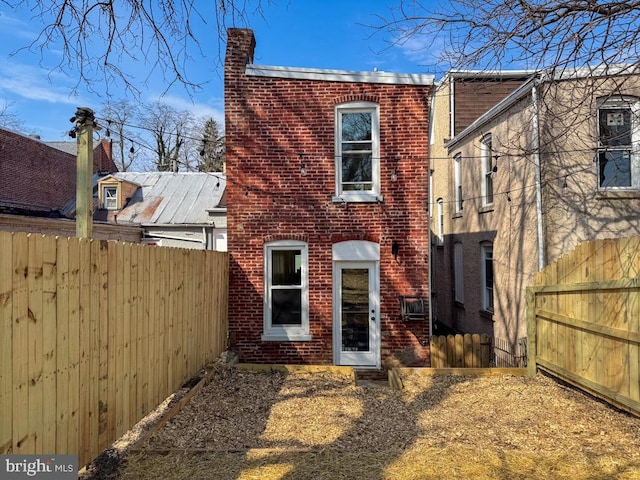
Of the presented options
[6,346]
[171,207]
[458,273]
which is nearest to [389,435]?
[6,346]

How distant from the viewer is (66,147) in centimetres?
2870

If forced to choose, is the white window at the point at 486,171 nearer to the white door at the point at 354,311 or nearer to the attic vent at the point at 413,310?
the attic vent at the point at 413,310

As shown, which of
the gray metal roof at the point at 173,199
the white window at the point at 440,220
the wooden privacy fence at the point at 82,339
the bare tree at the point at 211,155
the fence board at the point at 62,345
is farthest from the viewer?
the bare tree at the point at 211,155

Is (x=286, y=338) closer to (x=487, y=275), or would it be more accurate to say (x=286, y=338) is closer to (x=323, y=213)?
(x=323, y=213)

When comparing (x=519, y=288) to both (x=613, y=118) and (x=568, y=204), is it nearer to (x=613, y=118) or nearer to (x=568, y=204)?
(x=568, y=204)

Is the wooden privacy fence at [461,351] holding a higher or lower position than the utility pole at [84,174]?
lower

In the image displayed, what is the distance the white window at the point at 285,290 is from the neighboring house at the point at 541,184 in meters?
4.52

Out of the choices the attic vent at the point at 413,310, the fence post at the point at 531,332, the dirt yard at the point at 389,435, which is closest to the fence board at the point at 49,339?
the dirt yard at the point at 389,435

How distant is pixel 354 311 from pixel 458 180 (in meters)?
7.21

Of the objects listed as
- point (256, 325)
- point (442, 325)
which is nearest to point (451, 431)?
point (256, 325)

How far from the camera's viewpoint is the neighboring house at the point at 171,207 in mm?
21203

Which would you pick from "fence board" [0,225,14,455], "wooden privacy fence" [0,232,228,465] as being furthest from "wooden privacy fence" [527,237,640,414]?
"fence board" [0,225,14,455]

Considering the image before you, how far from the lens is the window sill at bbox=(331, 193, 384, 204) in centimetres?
933

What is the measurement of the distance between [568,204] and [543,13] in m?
4.99
